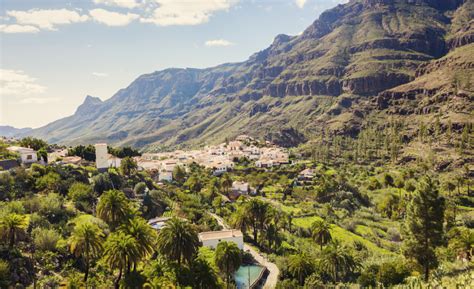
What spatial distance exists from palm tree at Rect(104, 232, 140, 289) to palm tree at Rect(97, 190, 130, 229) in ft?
25.0

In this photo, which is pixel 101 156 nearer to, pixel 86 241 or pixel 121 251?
pixel 86 241

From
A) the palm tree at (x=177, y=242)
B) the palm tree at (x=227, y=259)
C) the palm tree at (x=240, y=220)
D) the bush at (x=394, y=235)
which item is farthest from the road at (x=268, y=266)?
the bush at (x=394, y=235)

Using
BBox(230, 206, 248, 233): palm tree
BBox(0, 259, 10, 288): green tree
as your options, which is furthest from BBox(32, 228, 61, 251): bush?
BBox(230, 206, 248, 233): palm tree

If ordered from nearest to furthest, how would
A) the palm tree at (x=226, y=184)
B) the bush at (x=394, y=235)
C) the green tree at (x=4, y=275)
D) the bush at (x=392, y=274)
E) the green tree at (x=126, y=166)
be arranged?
the green tree at (x=4, y=275), the bush at (x=392, y=274), the bush at (x=394, y=235), the green tree at (x=126, y=166), the palm tree at (x=226, y=184)

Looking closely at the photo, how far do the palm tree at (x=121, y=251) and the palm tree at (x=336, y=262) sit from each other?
73.0 ft

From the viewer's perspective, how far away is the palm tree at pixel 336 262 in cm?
4053

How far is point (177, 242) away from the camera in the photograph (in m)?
36.2

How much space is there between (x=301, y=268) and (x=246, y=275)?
759cm

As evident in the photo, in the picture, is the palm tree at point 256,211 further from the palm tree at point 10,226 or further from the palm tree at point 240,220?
the palm tree at point 10,226

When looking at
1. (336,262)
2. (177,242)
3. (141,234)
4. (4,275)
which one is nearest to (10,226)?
(4,275)

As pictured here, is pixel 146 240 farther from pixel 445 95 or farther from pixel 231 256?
pixel 445 95

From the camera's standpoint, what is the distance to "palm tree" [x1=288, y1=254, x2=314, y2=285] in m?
40.8

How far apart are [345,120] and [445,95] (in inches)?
1823

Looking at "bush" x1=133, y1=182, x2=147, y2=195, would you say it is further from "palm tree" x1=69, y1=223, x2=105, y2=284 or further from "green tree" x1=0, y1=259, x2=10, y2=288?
"green tree" x1=0, y1=259, x2=10, y2=288
